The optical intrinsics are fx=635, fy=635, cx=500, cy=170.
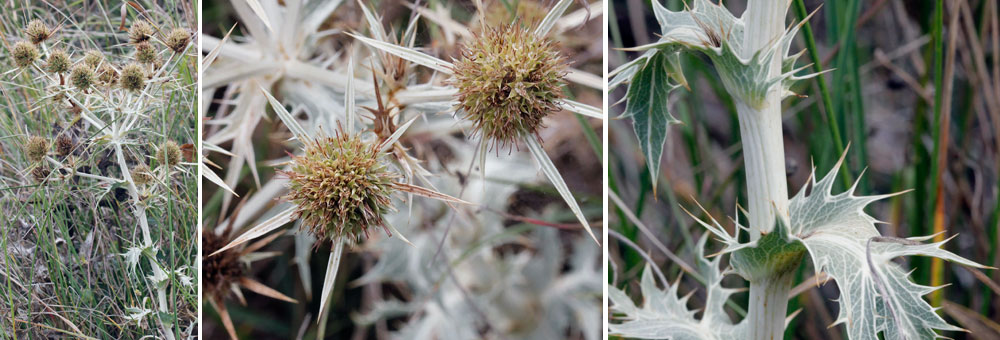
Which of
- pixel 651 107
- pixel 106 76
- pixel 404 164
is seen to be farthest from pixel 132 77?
pixel 651 107

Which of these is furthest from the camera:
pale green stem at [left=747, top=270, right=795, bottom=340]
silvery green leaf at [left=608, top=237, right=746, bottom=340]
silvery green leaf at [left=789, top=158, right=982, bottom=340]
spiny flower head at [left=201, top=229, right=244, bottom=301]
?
spiny flower head at [left=201, top=229, right=244, bottom=301]

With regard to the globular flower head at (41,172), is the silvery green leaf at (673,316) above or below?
below

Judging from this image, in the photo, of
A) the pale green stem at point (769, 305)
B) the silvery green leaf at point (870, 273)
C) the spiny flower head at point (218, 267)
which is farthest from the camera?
the spiny flower head at point (218, 267)

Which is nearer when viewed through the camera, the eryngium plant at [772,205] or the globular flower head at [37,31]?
the eryngium plant at [772,205]

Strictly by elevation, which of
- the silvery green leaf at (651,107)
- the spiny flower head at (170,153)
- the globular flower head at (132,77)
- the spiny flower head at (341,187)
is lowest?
the spiny flower head at (341,187)

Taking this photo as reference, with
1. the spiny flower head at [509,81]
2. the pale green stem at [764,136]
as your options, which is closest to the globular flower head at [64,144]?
the spiny flower head at [509,81]

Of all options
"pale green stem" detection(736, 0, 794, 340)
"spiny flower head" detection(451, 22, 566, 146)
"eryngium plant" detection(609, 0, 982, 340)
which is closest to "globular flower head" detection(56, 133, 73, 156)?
"spiny flower head" detection(451, 22, 566, 146)

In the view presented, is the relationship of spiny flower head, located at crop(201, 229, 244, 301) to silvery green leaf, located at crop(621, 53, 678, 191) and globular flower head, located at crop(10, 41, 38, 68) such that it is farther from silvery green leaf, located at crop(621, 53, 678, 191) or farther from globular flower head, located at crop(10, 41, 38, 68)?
silvery green leaf, located at crop(621, 53, 678, 191)

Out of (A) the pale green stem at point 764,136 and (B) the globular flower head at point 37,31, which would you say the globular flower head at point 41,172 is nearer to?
(B) the globular flower head at point 37,31
